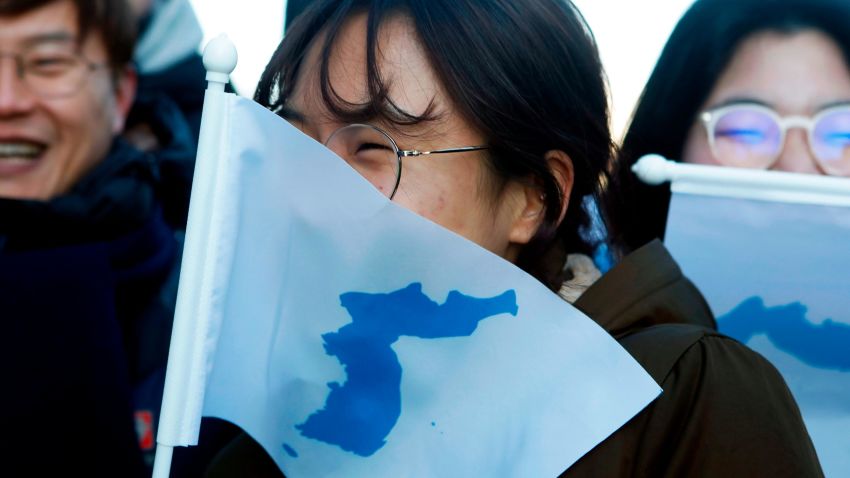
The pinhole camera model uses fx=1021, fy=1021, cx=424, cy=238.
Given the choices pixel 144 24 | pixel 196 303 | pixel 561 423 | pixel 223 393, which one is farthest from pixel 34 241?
pixel 561 423

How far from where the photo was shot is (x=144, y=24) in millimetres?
3449

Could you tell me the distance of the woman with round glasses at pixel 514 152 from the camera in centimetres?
162

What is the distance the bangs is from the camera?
1.85 m

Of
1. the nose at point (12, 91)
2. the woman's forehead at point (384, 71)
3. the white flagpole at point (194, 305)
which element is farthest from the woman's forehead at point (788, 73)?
the nose at point (12, 91)

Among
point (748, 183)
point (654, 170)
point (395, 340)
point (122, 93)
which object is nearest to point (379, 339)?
point (395, 340)

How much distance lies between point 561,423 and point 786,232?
846 mm

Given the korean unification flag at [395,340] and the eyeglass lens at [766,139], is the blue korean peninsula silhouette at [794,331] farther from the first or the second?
the korean unification flag at [395,340]

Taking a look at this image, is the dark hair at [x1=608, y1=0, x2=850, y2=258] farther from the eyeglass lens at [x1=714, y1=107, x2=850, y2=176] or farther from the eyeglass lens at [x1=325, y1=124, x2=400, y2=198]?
the eyeglass lens at [x1=325, y1=124, x2=400, y2=198]

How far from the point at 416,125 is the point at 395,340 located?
408 millimetres

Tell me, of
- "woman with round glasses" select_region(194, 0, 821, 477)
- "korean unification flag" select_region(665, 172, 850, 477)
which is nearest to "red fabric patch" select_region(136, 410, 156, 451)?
"woman with round glasses" select_region(194, 0, 821, 477)

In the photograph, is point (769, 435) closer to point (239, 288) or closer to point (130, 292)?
point (239, 288)

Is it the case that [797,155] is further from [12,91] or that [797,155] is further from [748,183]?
[12,91]

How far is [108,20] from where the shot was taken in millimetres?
3045

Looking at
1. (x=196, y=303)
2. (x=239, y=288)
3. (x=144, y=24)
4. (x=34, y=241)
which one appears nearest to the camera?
(x=196, y=303)
